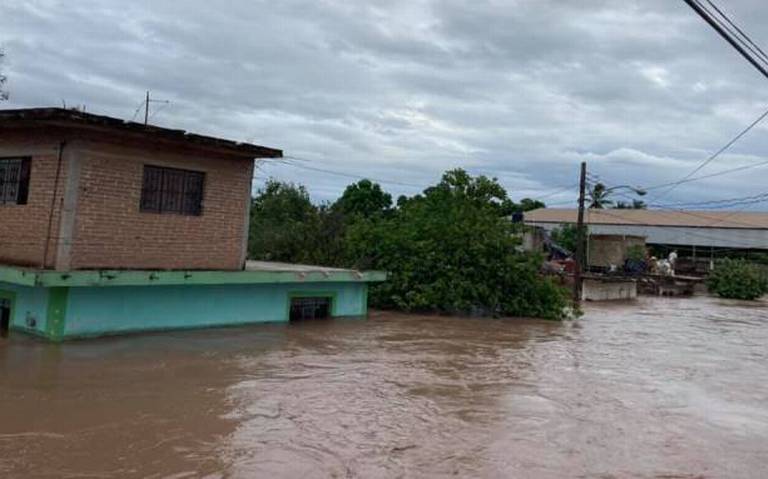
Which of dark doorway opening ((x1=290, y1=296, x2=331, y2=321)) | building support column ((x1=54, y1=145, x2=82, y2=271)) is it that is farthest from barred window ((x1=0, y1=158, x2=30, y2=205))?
dark doorway opening ((x1=290, y1=296, x2=331, y2=321))

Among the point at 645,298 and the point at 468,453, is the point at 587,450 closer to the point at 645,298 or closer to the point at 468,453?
the point at 468,453

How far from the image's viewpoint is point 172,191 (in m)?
13.3

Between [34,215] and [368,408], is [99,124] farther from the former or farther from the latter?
[368,408]

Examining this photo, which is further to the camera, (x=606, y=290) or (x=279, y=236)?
(x=606, y=290)

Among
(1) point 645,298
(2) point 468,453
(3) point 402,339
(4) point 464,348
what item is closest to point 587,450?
(2) point 468,453

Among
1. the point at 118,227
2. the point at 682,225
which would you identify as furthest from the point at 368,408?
the point at 682,225

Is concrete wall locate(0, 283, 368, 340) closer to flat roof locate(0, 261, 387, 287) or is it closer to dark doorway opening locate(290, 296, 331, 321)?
dark doorway opening locate(290, 296, 331, 321)

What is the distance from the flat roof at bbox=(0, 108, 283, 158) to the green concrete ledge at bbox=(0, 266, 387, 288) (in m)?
2.42

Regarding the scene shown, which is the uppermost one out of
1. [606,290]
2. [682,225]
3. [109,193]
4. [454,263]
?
[682,225]

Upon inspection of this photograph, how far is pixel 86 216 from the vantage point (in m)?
11.8

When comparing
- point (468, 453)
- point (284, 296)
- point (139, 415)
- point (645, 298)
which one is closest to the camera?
point (468, 453)

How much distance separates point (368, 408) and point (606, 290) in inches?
978

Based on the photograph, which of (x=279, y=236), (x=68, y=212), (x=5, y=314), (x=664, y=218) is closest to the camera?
(x=68, y=212)

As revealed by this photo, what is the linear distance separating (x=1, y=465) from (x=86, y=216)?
22.2ft
